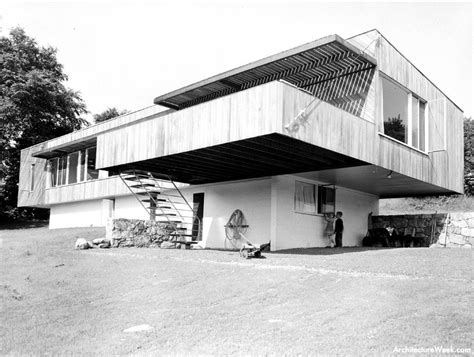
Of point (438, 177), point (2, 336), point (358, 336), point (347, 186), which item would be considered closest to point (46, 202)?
point (347, 186)

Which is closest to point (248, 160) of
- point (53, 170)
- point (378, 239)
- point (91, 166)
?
point (378, 239)

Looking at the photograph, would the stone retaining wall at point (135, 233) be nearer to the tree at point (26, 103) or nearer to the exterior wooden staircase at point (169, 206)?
the exterior wooden staircase at point (169, 206)

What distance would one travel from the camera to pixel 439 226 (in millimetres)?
19312

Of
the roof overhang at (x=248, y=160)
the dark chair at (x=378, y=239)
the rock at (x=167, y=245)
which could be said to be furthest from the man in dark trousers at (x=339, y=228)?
the rock at (x=167, y=245)

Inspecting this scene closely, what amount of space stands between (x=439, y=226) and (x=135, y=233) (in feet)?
37.3

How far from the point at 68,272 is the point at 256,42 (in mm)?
8572

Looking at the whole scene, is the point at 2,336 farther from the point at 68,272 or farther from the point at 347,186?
the point at 347,186

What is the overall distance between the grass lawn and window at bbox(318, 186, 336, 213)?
5.20 meters

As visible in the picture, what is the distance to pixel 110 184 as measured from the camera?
24.5m

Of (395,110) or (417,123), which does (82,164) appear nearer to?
(395,110)

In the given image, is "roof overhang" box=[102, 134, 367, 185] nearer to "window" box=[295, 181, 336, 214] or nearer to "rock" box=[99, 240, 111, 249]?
"window" box=[295, 181, 336, 214]

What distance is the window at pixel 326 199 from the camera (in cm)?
1780

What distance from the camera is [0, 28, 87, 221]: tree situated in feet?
119

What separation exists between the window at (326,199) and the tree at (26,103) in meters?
25.5
